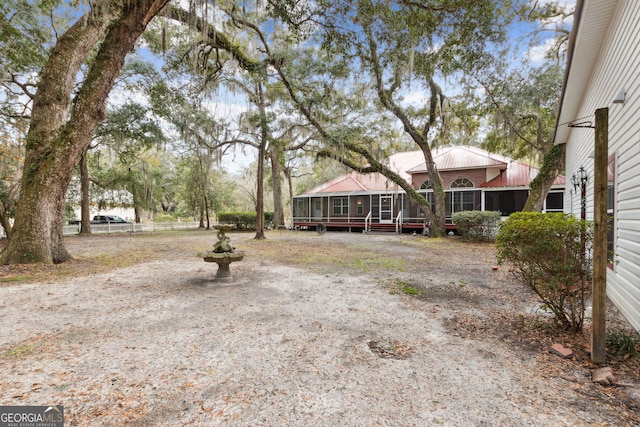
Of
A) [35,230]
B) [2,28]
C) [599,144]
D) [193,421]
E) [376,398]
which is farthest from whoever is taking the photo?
[2,28]

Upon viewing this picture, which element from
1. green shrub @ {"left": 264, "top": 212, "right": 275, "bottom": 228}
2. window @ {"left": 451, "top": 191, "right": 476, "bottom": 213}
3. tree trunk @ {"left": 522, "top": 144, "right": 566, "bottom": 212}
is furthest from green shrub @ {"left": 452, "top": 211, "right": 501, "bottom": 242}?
green shrub @ {"left": 264, "top": 212, "right": 275, "bottom": 228}

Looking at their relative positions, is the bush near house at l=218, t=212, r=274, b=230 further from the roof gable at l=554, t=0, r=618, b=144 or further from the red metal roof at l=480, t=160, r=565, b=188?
the roof gable at l=554, t=0, r=618, b=144

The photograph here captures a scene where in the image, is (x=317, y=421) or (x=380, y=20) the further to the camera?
(x=380, y=20)

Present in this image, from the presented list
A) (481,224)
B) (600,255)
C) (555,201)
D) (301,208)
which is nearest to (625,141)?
(600,255)

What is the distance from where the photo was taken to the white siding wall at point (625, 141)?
3.32 meters

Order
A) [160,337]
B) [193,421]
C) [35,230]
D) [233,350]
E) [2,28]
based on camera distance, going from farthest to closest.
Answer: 1. [2,28]
2. [35,230]
3. [160,337]
4. [233,350]
5. [193,421]

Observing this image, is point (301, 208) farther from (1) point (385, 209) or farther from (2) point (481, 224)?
(2) point (481, 224)

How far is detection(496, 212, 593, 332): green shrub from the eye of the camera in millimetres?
3053

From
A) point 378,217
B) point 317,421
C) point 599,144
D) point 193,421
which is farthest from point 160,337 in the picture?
point 378,217

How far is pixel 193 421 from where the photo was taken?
1910 millimetres

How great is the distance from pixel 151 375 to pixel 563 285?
13.6 feet

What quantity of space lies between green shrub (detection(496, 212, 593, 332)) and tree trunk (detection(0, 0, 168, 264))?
9200 mm

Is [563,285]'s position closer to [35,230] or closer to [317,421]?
[317,421]

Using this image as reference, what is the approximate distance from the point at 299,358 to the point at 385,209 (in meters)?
18.2
